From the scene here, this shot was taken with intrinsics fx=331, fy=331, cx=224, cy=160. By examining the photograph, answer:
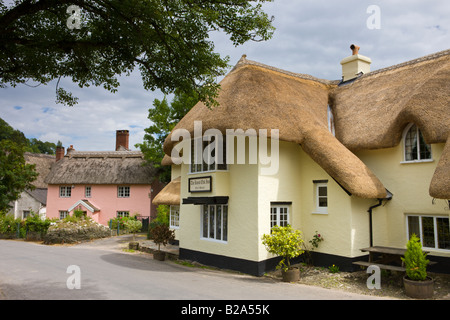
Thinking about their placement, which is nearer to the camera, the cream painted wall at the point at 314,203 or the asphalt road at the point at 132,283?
the asphalt road at the point at 132,283

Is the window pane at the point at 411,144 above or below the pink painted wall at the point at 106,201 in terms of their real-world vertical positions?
above

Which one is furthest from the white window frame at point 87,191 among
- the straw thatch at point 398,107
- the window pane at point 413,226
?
the window pane at point 413,226

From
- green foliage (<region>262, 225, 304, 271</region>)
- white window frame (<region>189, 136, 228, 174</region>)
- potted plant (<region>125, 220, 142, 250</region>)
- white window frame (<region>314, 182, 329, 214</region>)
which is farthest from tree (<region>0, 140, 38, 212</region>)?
white window frame (<region>314, 182, 329, 214</region>)

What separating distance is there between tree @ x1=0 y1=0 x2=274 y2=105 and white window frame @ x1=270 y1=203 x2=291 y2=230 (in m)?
5.38

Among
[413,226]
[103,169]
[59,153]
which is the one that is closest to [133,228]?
[103,169]

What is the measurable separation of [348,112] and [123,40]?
10341mm

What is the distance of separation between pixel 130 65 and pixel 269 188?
6.62 m

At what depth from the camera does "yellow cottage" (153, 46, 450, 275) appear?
11961mm

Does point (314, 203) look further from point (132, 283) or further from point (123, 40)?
point (123, 40)

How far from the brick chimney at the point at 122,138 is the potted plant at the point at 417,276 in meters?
34.4

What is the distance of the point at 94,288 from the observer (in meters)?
9.82

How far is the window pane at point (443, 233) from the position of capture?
11.5 meters

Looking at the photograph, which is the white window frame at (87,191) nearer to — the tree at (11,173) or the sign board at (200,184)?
the tree at (11,173)
